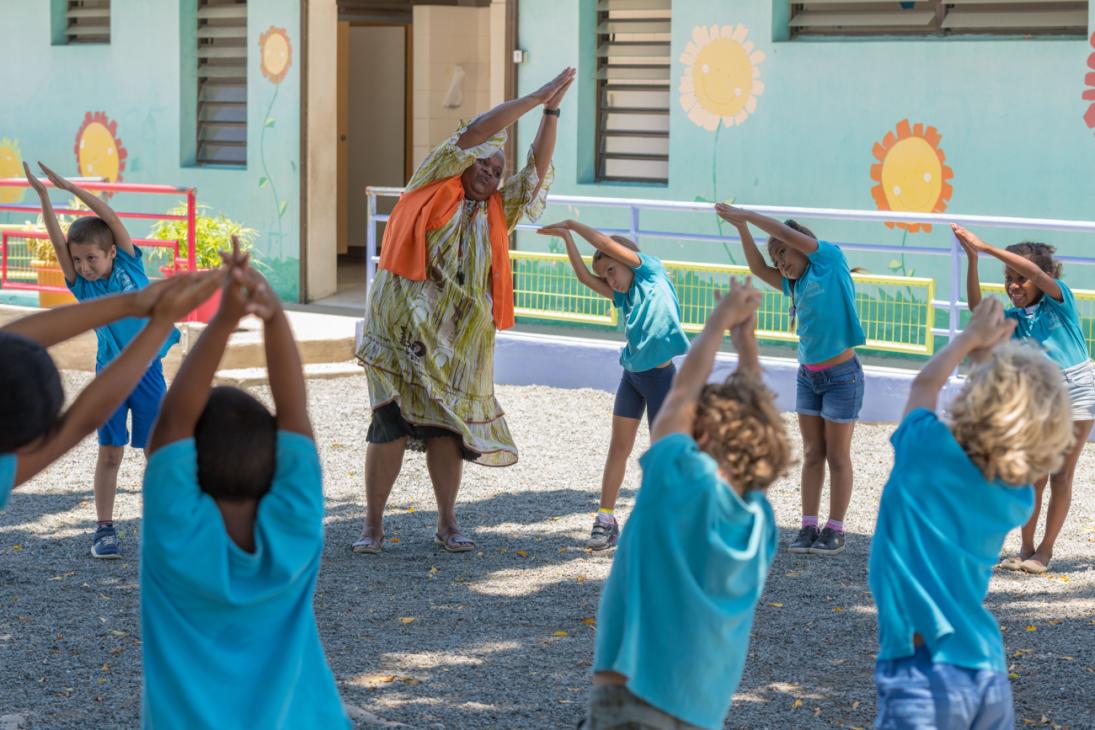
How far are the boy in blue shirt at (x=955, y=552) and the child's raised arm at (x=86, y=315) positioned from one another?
1452 millimetres

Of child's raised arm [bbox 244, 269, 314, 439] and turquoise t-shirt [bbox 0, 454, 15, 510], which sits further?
child's raised arm [bbox 244, 269, 314, 439]

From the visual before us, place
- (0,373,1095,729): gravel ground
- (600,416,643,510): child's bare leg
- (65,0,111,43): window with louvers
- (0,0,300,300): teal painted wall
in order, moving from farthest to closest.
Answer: (65,0,111,43): window with louvers, (0,0,300,300): teal painted wall, (600,416,643,510): child's bare leg, (0,373,1095,729): gravel ground

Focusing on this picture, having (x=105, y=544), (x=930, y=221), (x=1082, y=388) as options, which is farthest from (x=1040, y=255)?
(x=105, y=544)

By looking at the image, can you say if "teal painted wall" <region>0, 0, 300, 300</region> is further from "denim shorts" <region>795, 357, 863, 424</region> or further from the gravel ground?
"denim shorts" <region>795, 357, 863, 424</region>

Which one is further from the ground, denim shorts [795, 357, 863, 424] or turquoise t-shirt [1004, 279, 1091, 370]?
turquoise t-shirt [1004, 279, 1091, 370]

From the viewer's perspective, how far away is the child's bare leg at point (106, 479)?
6.34m

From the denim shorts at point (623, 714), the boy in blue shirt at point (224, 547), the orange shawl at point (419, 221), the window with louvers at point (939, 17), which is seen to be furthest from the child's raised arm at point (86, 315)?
the window with louvers at point (939, 17)

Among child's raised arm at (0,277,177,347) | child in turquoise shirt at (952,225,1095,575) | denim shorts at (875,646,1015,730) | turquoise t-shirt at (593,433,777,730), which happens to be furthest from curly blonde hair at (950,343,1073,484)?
child in turquoise shirt at (952,225,1095,575)

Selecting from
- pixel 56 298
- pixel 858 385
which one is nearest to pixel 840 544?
pixel 858 385

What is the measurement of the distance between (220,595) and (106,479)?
13.5ft

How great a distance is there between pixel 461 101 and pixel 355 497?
6813mm

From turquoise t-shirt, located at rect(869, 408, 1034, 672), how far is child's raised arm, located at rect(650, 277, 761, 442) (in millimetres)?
438

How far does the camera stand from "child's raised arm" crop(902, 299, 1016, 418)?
310 cm

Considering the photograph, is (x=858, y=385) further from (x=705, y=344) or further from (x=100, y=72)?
(x=100, y=72)
